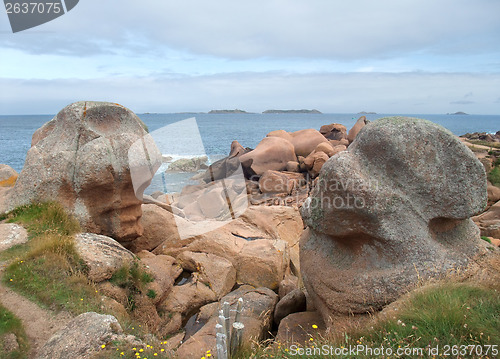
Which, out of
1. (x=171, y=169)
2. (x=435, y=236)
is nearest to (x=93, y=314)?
(x=435, y=236)

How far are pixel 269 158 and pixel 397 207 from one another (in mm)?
17852

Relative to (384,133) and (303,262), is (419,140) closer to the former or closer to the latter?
(384,133)

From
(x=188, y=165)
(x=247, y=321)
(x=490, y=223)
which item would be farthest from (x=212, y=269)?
(x=188, y=165)

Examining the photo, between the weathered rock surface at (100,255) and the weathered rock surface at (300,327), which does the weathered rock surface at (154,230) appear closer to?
the weathered rock surface at (100,255)

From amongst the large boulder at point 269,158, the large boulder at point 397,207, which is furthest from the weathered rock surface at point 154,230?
the large boulder at point 269,158

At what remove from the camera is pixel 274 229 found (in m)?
11.5

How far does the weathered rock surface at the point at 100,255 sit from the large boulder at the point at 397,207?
13.2ft

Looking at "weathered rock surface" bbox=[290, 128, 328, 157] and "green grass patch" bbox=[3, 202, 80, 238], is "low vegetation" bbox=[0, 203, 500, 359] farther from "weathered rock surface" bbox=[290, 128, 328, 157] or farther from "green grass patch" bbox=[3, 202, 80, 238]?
"weathered rock surface" bbox=[290, 128, 328, 157]

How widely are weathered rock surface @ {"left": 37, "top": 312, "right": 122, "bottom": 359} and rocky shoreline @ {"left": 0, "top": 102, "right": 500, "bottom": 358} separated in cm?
5

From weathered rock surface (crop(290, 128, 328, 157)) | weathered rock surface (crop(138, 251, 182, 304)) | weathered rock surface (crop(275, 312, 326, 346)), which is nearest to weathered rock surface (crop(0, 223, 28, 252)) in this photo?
weathered rock surface (crop(138, 251, 182, 304))

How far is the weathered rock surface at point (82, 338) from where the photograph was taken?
4832 millimetres

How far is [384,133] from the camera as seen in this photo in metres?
5.70

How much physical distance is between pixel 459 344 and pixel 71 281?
18.8 feet

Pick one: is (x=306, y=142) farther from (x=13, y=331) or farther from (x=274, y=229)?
(x=13, y=331)
